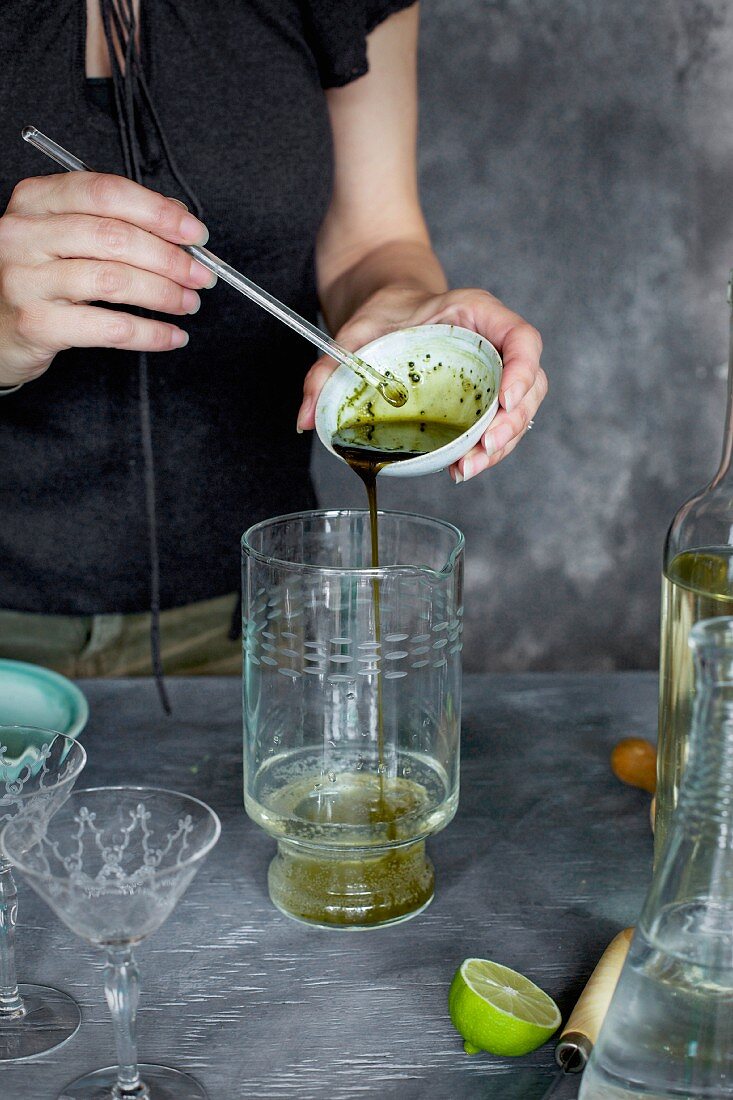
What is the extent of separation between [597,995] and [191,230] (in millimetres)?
602

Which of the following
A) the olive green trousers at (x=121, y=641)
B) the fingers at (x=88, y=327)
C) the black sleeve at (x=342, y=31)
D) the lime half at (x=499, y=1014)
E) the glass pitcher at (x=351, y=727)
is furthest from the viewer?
the olive green trousers at (x=121, y=641)

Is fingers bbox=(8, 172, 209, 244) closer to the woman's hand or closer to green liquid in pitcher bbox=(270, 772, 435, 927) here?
the woman's hand

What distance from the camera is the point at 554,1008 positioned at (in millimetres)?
720

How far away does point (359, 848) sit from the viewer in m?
0.80

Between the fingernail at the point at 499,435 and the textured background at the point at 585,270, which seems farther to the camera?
the textured background at the point at 585,270

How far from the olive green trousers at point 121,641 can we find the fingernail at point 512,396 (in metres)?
0.66

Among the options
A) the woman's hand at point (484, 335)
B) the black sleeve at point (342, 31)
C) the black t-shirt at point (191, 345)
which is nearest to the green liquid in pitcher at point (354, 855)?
the woman's hand at point (484, 335)

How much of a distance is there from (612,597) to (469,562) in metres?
0.31

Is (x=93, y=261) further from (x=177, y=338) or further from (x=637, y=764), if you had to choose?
(x=637, y=764)

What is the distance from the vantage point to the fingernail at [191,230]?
90 centimetres

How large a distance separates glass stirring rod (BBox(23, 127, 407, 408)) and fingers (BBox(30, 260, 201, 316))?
0.12 feet

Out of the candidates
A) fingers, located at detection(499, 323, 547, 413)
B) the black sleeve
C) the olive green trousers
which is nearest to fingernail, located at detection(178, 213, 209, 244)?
fingers, located at detection(499, 323, 547, 413)

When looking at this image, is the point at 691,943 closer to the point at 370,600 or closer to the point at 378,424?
the point at 370,600

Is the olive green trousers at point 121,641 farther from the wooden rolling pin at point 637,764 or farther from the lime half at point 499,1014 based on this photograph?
the lime half at point 499,1014
